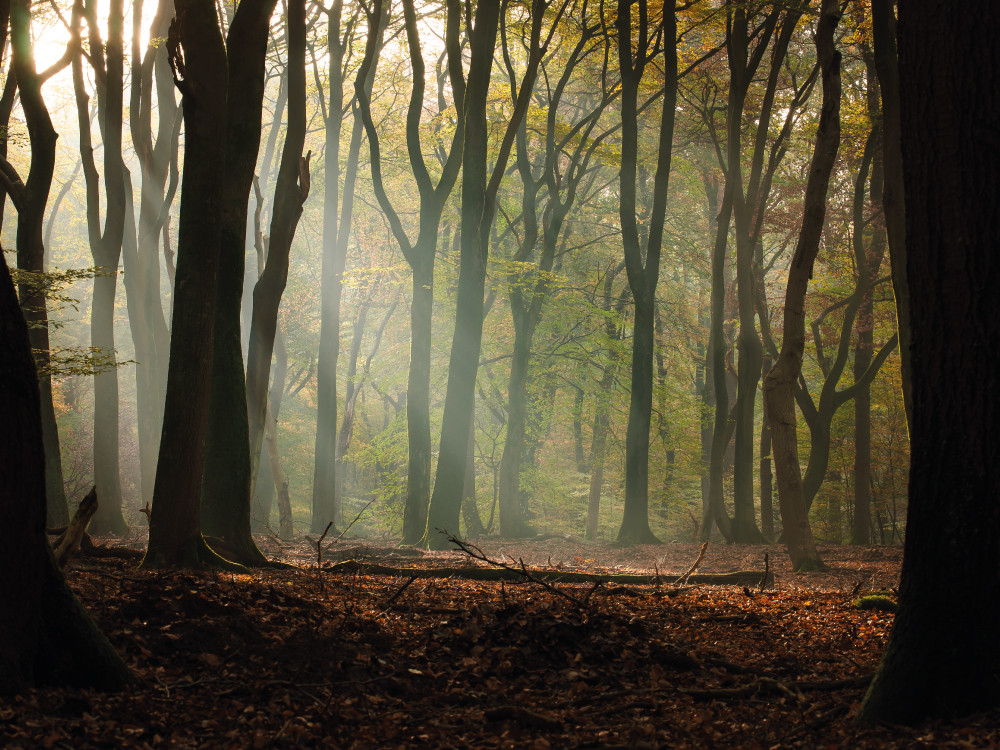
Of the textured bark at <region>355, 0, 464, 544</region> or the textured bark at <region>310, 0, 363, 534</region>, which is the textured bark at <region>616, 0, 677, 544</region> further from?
the textured bark at <region>310, 0, 363, 534</region>

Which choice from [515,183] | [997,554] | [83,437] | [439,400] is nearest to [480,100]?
[515,183]

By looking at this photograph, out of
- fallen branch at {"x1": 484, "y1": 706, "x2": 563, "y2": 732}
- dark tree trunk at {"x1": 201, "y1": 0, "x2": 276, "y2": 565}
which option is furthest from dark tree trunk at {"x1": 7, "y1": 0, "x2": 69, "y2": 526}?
fallen branch at {"x1": 484, "y1": 706, "x2": 563, "y2": 732}

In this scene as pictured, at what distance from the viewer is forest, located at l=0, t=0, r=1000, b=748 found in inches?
135

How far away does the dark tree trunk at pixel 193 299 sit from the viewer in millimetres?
6672

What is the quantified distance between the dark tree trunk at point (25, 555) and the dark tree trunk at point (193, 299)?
119 inches

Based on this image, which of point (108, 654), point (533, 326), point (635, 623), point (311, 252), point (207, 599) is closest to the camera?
point (108, 654)

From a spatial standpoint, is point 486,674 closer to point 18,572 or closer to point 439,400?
point 18,572

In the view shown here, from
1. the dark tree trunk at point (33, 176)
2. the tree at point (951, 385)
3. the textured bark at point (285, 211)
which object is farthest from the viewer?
the textured bark at point (285, 211)

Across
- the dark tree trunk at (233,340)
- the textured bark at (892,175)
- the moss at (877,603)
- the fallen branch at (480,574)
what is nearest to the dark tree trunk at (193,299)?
the dark tree trunk at (233,340)

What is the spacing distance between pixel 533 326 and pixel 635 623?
47.7ft

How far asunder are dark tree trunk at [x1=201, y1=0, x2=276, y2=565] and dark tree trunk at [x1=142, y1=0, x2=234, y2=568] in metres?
0.94

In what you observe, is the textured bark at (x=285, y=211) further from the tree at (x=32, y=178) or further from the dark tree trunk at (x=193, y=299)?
the dark tree trunk at (x=193, y=299)

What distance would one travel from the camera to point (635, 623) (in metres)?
5.47

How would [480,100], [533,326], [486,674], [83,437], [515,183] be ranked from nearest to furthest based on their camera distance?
[486,674] → [480,100] → [533,326] → [515,183] → [83,437]
